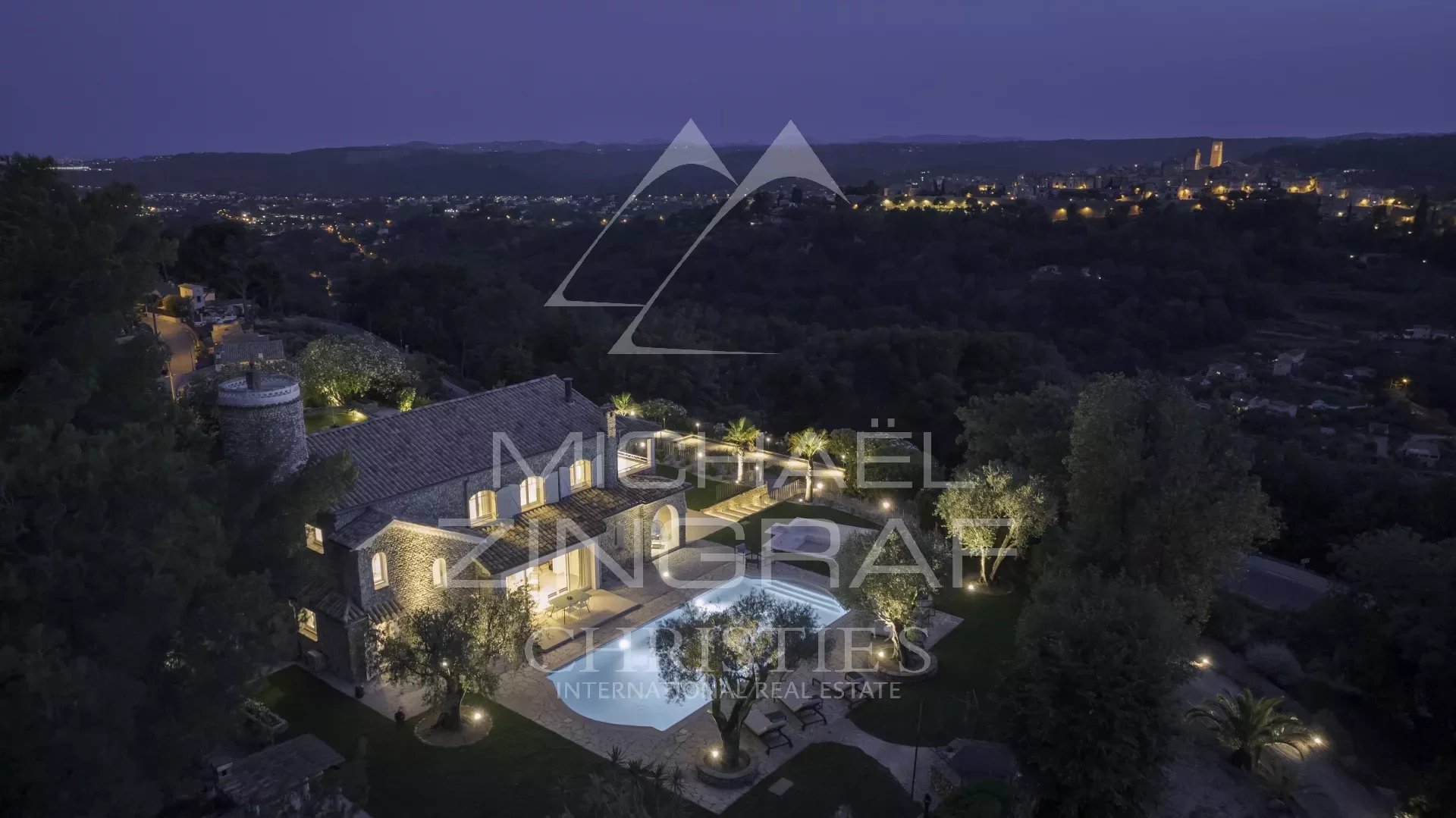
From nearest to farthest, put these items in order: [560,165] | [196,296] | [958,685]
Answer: [958,685] < [196,296] < [560,165]

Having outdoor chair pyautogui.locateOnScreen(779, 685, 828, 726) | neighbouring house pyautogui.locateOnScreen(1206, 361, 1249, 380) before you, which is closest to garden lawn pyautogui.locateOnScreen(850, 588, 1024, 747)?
outdoor chair pyautogui.locateOnScreen(779, 685, 828, 726)

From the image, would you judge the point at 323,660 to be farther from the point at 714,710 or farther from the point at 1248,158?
the point at 1248,158

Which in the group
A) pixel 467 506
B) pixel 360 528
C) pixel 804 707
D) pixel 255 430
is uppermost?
pixel 255 430

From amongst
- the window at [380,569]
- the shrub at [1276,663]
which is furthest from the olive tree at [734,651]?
the shrub at [1276,663]

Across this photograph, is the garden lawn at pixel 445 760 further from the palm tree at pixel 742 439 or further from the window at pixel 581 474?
the palm tree at pixel 742 439

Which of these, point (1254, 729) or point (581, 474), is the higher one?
point (581, 474)

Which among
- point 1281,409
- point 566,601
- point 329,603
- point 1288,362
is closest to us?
point 329,603

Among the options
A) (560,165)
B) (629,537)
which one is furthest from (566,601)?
(560,165)

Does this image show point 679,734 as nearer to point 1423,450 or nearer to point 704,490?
point 704,490
